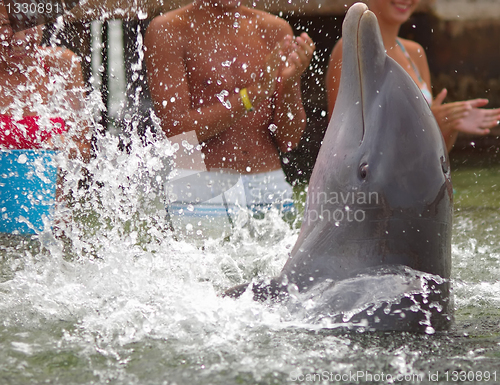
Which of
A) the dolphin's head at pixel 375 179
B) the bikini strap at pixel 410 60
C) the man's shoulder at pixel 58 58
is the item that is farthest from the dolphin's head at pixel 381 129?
the man's shoulder at pixel 58 58

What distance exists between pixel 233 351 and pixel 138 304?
496mm

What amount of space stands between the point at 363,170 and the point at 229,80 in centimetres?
183

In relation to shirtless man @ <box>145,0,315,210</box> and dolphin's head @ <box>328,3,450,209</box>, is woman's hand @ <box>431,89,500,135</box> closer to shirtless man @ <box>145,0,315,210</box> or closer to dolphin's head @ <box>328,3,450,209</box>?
shirtless man @ <box>145,0,315,210</box>

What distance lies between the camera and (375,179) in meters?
2.03

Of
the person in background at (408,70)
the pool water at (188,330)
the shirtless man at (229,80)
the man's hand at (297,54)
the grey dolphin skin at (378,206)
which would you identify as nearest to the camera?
the pool water at (188,330)

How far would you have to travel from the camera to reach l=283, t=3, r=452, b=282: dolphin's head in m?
1.99

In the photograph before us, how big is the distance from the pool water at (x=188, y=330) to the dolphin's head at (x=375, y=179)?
0.89ft

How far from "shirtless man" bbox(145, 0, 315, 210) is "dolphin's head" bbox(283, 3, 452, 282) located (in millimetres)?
1292

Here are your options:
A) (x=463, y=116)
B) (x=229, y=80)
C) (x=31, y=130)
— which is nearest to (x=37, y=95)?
(x=31, y=130)

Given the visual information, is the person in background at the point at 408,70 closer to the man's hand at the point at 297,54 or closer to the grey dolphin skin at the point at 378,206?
the man's hand at the point at 297,54

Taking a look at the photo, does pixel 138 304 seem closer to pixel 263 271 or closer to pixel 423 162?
pixel 263 271

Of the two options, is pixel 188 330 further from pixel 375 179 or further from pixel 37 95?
pixel 37 95

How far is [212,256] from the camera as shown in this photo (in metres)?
2.97

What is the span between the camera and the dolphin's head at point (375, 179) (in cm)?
199
